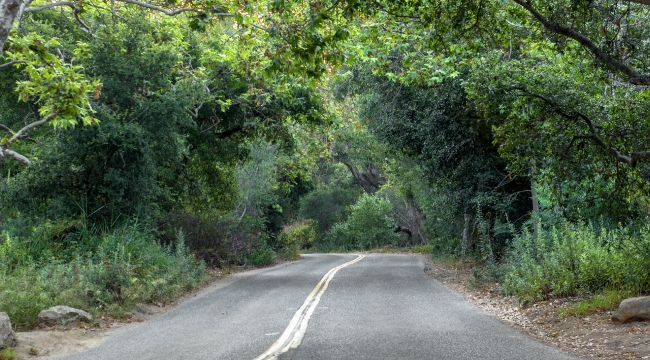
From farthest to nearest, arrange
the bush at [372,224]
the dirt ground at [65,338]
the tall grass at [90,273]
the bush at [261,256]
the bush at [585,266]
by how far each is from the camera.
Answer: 1. the bush at [372,224]
2. the bush at [261,256]
3. the tall grass at [90,273]
4. the bush at [585,266]
5. the dirt ground at [65,338]

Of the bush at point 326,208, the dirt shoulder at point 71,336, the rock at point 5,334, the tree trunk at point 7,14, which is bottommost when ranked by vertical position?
the dirt shoulder at point 71,336

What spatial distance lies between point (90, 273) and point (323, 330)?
570 centimetres

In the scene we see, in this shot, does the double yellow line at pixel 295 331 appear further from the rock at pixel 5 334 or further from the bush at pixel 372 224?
the bush at pixel 372 224

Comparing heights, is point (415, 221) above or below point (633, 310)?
above

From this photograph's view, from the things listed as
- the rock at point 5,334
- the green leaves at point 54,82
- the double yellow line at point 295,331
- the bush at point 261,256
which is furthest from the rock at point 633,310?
the bush at point 261,256

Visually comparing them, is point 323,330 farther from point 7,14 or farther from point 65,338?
point 7,14

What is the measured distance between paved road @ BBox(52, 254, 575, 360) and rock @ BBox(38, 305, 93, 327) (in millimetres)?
875

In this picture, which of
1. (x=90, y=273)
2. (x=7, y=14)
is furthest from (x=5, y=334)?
(x=7, y=14)

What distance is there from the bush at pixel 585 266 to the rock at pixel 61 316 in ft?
28.5

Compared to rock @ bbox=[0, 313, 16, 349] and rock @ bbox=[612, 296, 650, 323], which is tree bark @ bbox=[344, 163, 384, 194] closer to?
rock @ bbox=[612, 296, 650, 323]

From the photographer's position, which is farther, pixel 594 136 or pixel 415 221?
pixel 415 221

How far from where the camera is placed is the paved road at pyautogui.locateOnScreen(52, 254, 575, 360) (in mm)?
8156

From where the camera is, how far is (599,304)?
1051 centimetres

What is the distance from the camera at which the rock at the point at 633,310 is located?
9234 millimetres
